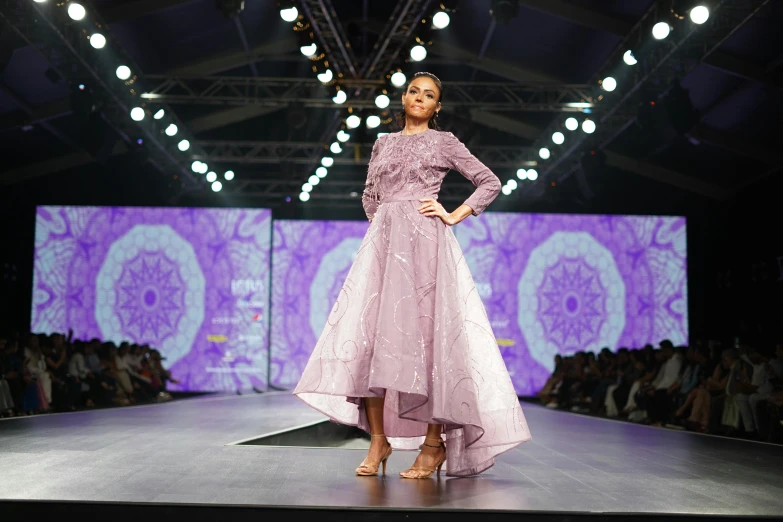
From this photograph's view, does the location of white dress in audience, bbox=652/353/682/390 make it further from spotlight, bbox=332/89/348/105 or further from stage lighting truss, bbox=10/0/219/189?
stage lighting truss, bbox=10/0/219/189

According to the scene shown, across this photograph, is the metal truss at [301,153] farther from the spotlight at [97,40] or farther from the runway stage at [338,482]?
the runway stage at [338,482]

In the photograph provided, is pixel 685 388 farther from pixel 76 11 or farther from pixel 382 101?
pixel 76 11

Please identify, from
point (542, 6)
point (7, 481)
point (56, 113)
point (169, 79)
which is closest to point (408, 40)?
point (542, 6)

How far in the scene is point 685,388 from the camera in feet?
22.7

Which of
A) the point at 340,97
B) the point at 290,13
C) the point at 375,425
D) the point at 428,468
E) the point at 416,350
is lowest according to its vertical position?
the point at 428,468

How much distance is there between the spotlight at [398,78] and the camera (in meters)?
7.45

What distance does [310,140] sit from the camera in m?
10.1

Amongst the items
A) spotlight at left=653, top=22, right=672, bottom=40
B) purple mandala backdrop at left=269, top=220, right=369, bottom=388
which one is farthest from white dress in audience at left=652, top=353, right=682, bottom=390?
purple mandala backdrop at left=269, top=220, right=369, bottom=388

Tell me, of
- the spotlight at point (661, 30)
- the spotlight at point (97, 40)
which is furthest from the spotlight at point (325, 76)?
the spotlight at point (661, 30)

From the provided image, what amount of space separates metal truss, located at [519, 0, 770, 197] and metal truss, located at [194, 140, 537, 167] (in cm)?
69

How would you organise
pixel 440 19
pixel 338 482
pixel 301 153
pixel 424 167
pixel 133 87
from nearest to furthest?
pixel 338 482 → pixel 424 167 → pixel 440 19 → pixel 133 87 → pixel 301 153

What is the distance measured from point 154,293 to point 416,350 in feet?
30.2

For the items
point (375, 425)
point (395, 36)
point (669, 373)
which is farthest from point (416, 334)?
point (669, 373)

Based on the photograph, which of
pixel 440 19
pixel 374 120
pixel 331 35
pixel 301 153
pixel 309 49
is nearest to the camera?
pixel 440 19
